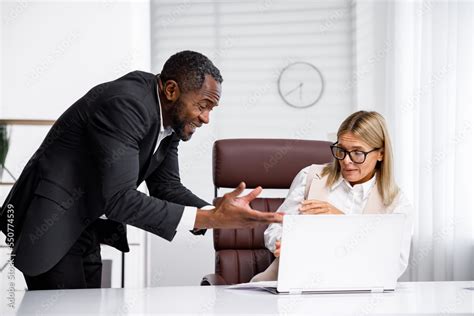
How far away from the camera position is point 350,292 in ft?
5.91

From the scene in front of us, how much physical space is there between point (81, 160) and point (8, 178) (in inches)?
71.3

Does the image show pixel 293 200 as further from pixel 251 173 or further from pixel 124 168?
pixel 124 168

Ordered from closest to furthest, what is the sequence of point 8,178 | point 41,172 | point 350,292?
point 350,292
point 41,172
point 8,178

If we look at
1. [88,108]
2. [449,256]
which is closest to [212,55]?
[449,256]

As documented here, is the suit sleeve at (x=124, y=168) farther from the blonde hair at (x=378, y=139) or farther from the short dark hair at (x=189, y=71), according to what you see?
the blonde hair at (x=378, y=139)

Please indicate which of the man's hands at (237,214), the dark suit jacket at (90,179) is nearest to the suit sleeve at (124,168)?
the dark suit jacket at (90,179)

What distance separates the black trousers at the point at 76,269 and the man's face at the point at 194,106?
0.46 meters

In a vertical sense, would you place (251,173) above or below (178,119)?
below

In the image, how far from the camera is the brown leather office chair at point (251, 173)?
2.71 m

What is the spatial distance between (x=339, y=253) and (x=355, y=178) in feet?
2.98

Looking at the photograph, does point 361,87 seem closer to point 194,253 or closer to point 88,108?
point 194,253

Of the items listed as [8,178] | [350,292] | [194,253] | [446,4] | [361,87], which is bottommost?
[194,253]

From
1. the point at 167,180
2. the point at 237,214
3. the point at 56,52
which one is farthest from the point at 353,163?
the point at 56,52

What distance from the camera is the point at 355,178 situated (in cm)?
257
